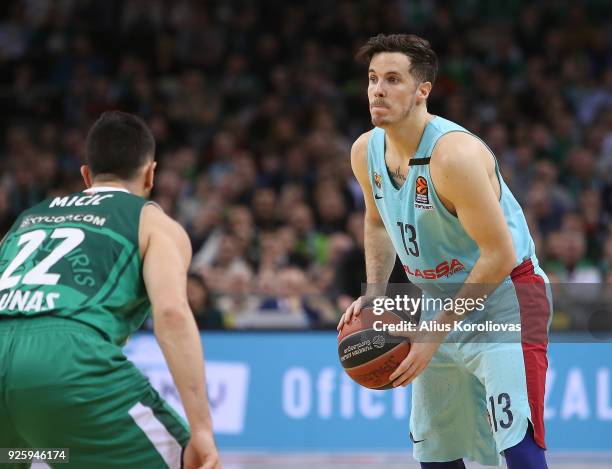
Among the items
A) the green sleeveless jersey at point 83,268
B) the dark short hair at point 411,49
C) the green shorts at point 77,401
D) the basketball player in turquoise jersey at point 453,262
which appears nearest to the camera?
the green shorts at point 77,401

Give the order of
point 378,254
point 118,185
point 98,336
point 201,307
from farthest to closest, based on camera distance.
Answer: point 201,307 → point 378,254 → point 118,185 → point 98,336

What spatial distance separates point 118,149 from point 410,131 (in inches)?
53.6

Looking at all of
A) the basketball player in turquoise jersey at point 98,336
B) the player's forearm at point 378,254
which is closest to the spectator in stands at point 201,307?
the player's forearm at point 378,254

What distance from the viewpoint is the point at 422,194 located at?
14.4 ft

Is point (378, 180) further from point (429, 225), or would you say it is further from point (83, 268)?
point (83, 268)

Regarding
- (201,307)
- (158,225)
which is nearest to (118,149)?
(158,225)

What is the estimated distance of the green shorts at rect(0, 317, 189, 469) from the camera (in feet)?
10.4

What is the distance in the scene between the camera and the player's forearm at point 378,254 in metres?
4.91

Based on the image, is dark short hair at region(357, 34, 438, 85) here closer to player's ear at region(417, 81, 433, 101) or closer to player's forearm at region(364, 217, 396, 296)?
player's ear at region(417, 81, 433, 101)

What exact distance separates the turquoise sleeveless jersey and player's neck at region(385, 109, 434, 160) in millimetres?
28

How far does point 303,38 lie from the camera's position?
42.3ft

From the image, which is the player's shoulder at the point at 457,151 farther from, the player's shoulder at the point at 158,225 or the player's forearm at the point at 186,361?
the player's forearm at the point at 186,361

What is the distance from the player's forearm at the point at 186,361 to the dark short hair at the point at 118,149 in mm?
712

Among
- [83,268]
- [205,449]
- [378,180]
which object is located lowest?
[205,449]
